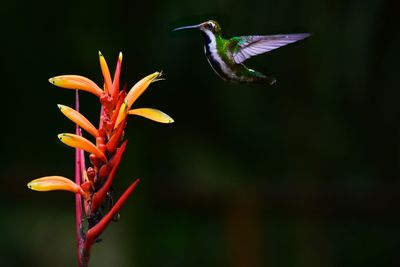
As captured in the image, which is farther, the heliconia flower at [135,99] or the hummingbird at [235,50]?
the hummingbird at [235,50]

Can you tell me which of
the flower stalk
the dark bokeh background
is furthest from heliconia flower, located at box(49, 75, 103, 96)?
the dark bokeh background

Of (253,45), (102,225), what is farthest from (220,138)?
(102,225)

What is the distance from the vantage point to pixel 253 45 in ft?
5.27

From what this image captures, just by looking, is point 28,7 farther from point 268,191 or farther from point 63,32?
point 268,191

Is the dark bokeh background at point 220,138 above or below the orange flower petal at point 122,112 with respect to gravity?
below

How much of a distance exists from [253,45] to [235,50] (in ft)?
0.13

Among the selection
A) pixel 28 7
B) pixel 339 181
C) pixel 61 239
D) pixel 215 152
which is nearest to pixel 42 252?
pixel 61 239

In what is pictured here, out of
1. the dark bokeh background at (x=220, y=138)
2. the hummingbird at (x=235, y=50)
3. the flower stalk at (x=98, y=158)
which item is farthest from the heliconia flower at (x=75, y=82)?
the dark bokeh background at (x=220, y=138)

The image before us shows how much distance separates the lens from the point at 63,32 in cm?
479

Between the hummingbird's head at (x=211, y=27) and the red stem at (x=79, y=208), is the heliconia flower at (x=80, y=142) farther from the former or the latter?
the hummingbird's head at (x=211, y=27)

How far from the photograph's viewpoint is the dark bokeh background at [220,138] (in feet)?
14.6

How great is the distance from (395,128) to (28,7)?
255 centimetres

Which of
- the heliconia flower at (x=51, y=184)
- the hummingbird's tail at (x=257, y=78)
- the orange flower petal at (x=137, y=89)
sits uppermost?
the orange flower petal at (x=137, y=89)

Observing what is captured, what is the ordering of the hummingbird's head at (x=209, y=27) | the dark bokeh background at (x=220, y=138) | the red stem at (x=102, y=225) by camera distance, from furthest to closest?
1. the dark bokeh background at (x=220, y=138)
2. the hummingbird's head at (x=209, y=27)
3. the red stem at (x=102, y=225)
